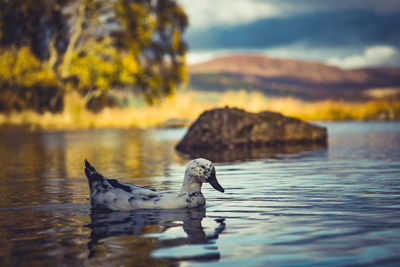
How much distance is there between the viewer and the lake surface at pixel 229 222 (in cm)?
496

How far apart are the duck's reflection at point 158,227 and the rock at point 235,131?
11.3m

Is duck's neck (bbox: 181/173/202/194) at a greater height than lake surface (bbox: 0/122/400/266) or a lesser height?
greater

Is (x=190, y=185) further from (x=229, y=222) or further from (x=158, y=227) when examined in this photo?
(x=158, y=227)

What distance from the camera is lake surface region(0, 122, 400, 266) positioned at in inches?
195

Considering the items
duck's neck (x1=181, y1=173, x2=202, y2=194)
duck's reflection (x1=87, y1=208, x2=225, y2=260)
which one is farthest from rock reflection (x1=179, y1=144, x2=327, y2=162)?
duck's reflection (x1=87, y1=208, x2=225, y2=260)

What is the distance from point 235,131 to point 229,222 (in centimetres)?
1279

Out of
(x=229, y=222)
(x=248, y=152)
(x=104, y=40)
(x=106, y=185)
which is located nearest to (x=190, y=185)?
(x=106, y=185)

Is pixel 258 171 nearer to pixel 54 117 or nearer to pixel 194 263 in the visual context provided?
pixel 194 263

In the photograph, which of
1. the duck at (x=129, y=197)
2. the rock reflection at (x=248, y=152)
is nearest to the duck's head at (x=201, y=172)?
the duck at (x=129, y=197)

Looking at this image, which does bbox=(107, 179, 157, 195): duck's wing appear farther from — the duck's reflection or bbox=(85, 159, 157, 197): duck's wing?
the duck's reflection

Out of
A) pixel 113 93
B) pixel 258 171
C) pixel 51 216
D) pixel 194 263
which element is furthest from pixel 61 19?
pixel 194 263

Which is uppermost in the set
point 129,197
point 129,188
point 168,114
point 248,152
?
point 168,114

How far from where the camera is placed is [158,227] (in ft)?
20.9

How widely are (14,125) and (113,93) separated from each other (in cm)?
936
